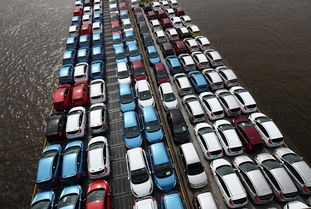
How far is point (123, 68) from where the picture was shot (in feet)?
73.6

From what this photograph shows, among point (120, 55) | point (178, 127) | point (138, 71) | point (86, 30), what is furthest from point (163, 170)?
point (86, 30)

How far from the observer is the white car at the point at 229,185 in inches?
521

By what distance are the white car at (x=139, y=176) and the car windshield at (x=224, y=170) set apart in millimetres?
4755

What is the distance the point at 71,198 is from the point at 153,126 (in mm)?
7708

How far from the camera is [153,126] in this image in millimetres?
17281

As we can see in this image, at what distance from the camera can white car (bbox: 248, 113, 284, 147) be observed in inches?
635

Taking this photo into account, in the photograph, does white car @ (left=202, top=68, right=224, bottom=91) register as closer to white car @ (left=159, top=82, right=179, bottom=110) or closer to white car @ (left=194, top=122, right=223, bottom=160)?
white car @ (left=159, top=82, right=179, bottom=110)

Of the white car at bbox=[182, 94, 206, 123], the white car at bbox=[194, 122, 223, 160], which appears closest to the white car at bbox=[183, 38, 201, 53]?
the white car at bbox=[182, 94, 206, 123]

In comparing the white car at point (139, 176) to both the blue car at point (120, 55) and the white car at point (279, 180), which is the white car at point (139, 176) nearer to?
the white car at point (279, 180)

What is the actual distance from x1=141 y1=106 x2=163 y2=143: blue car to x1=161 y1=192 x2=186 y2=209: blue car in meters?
4.75

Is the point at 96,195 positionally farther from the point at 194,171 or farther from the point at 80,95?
the point at 80,95

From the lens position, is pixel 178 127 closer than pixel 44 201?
No

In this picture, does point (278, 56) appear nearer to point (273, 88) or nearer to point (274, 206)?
point (273, 88)

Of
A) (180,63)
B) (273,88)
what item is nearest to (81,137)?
(180,63)
